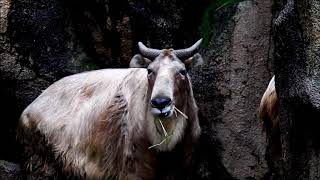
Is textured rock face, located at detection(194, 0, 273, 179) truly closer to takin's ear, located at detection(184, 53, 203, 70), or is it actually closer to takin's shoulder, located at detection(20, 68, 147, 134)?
takin's ear, located at detection(184, 53, 203, 70)

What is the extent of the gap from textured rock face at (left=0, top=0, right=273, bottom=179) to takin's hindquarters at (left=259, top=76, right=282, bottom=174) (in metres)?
0.92

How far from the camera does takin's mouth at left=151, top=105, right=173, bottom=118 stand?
7.01 meters

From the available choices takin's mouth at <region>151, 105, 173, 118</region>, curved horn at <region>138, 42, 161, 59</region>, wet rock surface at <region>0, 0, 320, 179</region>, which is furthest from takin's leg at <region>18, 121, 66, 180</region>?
takin's mouth at <region>151, 105, 173, 118</region>

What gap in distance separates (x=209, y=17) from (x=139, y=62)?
1696 millimetres

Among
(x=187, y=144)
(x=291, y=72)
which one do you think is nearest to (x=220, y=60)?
(x=187, y=144)

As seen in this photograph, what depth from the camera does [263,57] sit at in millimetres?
8734

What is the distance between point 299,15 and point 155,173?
217 centimetres

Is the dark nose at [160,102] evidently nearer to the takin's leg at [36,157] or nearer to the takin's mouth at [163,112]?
the takin's mouth at [163,112]

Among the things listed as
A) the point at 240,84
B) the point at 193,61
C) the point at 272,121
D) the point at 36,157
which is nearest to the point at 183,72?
the point at 193,61

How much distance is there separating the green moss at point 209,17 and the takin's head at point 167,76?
1.30 meters

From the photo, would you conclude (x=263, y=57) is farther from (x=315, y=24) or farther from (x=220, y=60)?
(x=315, y=24)

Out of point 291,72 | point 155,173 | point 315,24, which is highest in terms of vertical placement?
point 315,24

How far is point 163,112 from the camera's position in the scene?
7008 millimetres

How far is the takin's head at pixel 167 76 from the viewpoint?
7016 mm
